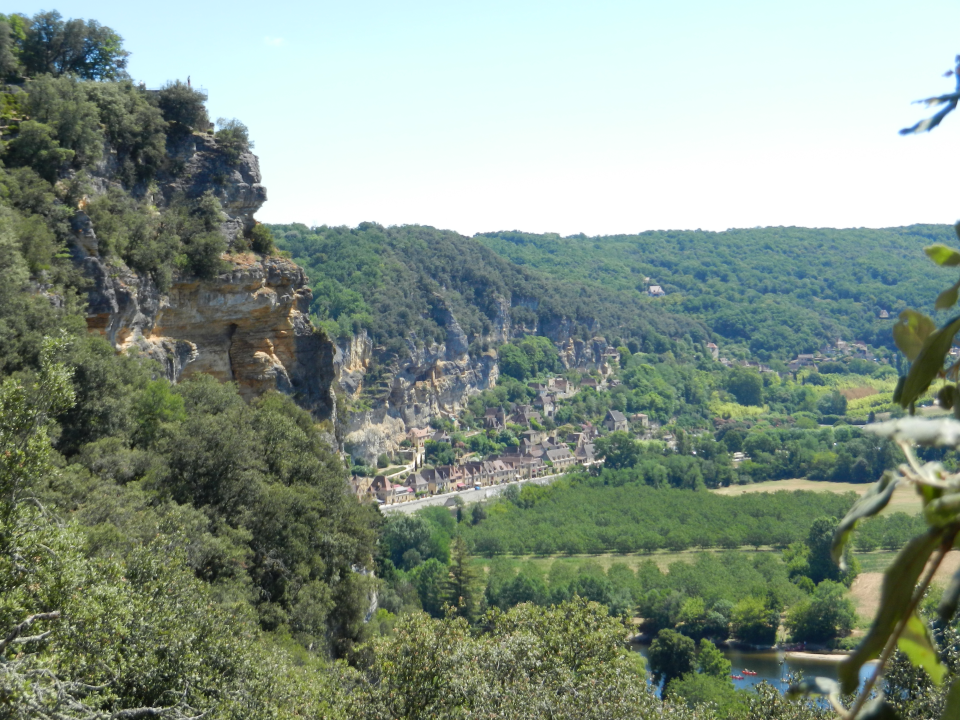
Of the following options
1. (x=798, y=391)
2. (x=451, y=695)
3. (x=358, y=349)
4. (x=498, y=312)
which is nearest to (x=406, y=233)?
(x=498, y=312)

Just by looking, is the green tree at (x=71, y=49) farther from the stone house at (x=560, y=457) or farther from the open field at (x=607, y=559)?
the stone house at (x=560, y=457)

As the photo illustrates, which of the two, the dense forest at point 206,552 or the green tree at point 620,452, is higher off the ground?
the dense forest at point 206,552

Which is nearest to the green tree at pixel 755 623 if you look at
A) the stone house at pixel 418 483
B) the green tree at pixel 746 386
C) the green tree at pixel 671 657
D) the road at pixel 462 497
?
the green tree at pixel 671 657

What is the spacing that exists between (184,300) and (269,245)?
4.76 metres

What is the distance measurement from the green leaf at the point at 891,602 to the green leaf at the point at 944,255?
0.67m

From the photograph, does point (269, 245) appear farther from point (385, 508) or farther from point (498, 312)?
point (498, 312)

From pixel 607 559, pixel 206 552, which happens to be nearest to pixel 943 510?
pixel 206 552

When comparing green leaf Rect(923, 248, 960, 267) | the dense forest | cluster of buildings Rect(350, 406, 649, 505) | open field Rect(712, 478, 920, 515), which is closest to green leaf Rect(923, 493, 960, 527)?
green leaf Rect(923, 248, 960, 267)

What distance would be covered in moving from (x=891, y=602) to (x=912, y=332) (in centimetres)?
57

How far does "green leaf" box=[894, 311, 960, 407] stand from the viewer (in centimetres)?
124

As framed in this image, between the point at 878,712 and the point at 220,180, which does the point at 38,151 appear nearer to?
the point at 220,180

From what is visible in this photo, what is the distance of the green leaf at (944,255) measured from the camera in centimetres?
149

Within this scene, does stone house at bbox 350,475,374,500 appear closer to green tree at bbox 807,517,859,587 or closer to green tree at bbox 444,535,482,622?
green tree at bbox 444,535,482,622

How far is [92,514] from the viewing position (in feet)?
44.1
